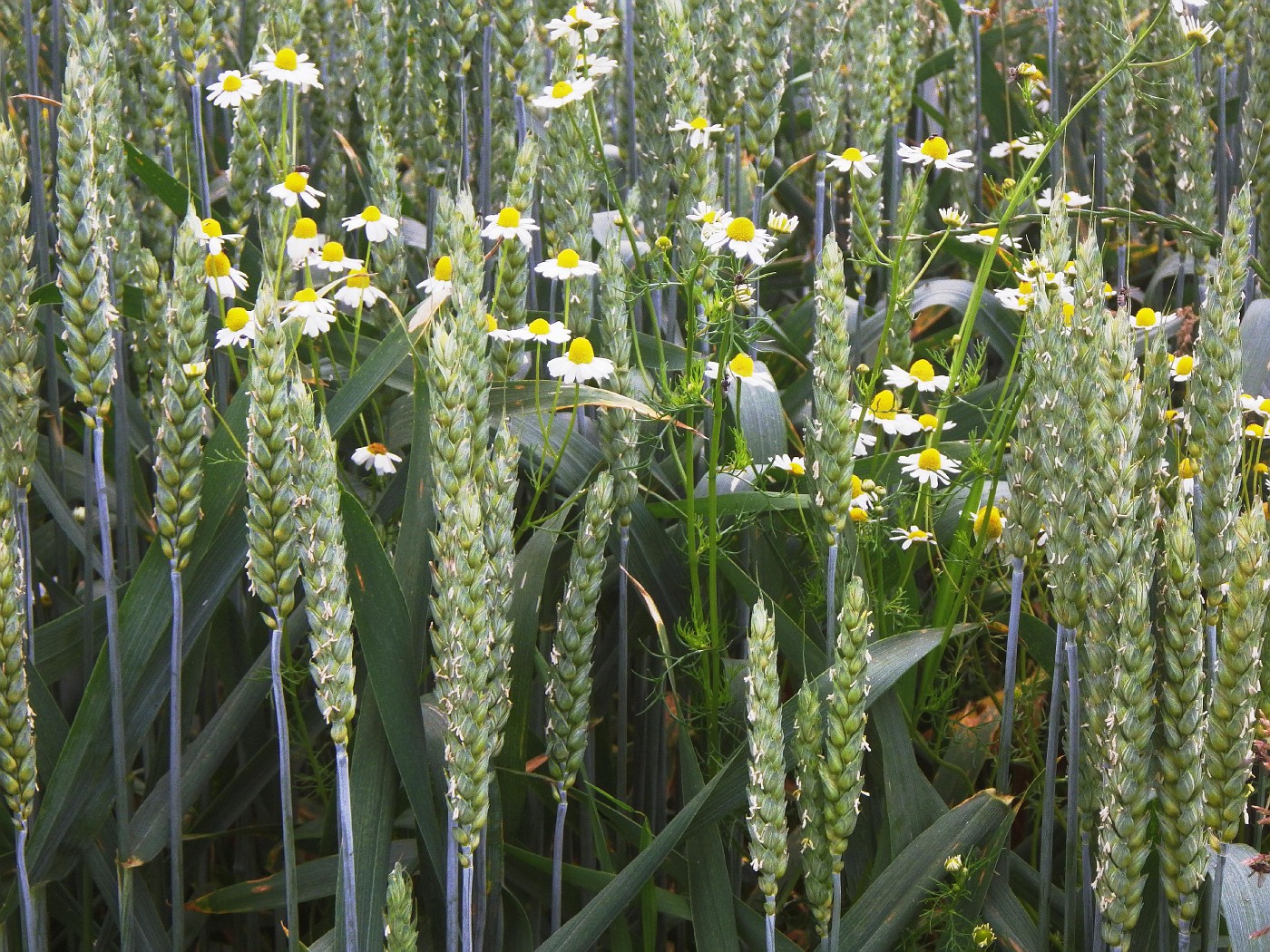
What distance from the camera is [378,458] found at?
5.77 ft

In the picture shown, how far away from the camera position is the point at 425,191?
2.37 meters

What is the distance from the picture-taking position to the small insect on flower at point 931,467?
1690mm

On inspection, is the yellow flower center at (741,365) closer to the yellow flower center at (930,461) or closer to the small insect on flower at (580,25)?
the yellow flower center at (930,461)

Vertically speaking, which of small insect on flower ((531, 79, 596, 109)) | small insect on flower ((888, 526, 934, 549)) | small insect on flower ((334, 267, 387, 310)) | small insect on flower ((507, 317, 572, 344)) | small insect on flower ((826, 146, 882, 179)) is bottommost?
small insect on flower ((888, 526, 934, 549))

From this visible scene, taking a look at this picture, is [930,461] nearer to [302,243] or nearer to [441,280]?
[441,280]

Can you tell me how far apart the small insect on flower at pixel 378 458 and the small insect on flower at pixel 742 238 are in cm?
54

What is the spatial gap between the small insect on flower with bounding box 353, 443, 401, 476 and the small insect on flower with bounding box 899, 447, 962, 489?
72cm

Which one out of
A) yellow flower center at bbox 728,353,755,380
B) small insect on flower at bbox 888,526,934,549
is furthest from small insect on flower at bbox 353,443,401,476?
small insect on flower at bbox 888,526,934,549

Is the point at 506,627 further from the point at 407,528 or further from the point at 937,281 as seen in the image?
the point at 937,281

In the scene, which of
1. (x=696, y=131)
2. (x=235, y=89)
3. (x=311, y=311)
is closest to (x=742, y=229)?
(x=696, y=131)

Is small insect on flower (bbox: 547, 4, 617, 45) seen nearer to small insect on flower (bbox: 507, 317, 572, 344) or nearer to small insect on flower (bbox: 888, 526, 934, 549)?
small insect on flower (bbox: 507, 317, 572, 344)

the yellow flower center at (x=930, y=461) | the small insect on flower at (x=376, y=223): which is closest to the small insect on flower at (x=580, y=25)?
the small insect on flower at (x=376, y=223)

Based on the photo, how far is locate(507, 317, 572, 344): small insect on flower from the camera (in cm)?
156

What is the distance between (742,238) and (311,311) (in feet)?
1.86
